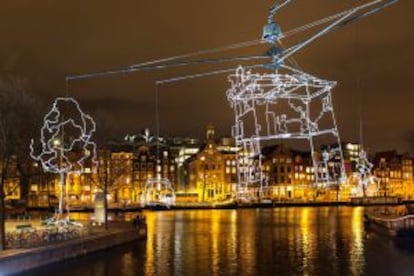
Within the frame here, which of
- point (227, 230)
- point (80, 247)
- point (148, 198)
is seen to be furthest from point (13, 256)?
point (148, 198)

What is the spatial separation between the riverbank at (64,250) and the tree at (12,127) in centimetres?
210

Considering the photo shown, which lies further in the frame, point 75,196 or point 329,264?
point 75,196

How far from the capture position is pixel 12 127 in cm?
3994

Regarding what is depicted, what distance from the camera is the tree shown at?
109ft

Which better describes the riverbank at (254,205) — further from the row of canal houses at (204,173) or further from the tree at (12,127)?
the tree at (12,127)

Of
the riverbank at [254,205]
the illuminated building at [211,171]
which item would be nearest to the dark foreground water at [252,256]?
the riverbank at [254,205]

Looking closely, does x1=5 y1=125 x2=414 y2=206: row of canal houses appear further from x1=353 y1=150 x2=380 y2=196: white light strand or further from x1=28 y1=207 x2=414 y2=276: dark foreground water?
x1=28 y1=207 x2=414 y2=276: dark foreground water

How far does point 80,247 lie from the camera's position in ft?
111

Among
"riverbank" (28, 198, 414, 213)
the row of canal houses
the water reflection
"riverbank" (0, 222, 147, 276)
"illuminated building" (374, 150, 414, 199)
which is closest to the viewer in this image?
"riverbank" (0, 222, 147, 276)

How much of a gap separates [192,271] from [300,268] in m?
4.88

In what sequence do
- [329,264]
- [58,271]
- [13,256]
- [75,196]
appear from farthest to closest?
[75,196], [329,264], [58,271], [13,256]

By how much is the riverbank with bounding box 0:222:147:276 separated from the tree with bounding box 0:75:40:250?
210 cm

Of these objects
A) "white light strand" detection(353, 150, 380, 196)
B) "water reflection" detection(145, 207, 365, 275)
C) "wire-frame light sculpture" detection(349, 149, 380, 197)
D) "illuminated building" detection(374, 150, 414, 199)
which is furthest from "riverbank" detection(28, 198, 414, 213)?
"white light strand" detection(353, 150, 380, 196)

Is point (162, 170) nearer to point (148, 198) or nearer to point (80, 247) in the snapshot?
point (148, 198)
